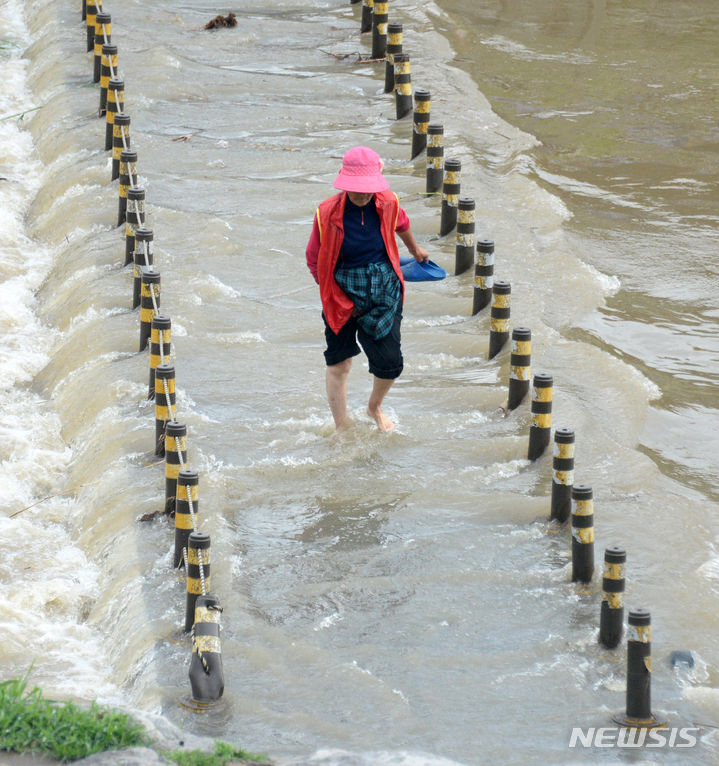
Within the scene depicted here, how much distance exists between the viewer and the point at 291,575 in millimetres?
7363

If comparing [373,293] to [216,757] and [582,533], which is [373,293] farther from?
[216,757]

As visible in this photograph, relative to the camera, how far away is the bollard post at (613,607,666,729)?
585 cm

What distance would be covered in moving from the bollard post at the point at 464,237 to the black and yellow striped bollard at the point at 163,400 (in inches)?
150

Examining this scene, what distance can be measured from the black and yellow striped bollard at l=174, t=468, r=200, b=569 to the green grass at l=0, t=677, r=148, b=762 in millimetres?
1550

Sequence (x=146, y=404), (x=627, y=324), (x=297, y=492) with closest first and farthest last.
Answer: (x=297, y=492)
(x=146, y=404)
(x=627, y=324)

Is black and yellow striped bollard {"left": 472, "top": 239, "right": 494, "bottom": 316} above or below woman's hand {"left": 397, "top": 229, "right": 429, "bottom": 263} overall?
below

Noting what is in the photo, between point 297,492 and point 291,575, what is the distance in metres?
1.04

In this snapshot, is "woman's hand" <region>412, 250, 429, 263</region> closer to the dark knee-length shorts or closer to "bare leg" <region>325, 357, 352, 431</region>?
the dark knee-length shorts

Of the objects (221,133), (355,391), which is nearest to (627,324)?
(355,391)

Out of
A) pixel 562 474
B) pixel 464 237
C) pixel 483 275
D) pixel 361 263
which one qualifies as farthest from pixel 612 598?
pixel 464 237

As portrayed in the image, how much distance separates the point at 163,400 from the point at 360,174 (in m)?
1.99

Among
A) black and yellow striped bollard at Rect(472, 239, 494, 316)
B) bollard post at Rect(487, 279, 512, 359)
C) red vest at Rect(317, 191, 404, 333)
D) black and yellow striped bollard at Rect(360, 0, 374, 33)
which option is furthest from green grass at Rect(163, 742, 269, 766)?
black and yellow striped bollard at Rect(360, 0, 374, 33)

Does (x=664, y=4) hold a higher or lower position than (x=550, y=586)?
higher

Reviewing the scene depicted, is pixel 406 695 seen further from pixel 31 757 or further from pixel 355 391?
pixel 355 391
